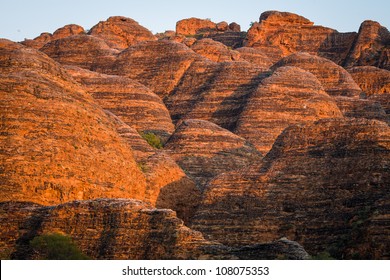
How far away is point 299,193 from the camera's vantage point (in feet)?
159

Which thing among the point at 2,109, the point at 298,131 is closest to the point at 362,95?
the point at 298,131

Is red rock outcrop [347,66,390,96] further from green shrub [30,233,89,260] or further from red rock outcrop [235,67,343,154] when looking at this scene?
green shrub [30,233,89,260]

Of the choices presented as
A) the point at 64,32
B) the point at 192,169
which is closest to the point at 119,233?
the point at 192,169

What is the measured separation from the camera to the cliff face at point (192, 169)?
4106 cm

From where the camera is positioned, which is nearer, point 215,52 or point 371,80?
point 371,80

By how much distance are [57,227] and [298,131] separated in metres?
15.2

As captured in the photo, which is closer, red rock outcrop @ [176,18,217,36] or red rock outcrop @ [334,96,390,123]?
red rock outcrop @ [334,96,390,123]

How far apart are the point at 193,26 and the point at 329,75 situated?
66258 millimetres

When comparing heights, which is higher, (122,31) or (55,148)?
(122,31)

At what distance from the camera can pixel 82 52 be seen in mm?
100875

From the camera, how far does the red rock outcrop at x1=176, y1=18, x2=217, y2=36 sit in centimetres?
15438

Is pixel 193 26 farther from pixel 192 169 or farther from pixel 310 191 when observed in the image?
pixel 310 191

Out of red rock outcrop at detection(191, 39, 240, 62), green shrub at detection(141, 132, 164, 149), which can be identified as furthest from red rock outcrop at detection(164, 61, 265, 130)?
red rock outcrop at detection(191, 39, 240, 62)

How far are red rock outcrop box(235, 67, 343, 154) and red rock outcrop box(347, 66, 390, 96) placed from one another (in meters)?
17.7
